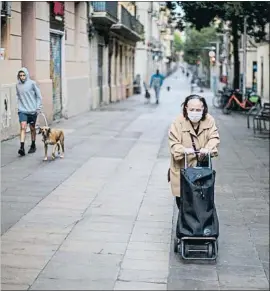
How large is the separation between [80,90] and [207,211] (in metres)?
17.0

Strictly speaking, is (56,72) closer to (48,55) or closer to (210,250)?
(48,55)

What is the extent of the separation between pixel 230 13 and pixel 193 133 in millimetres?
14116

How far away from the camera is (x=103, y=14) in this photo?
23984mm

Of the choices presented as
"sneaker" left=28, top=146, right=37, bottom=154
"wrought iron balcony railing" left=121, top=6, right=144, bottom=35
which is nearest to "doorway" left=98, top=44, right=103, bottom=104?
"wrought iron balcony railing" left=121, top=6, right=144, bottom=35

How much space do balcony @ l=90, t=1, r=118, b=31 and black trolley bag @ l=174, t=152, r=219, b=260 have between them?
19.4 m

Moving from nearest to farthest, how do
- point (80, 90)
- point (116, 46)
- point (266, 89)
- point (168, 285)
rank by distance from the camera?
point (168, 285)
point (80, 90)
point (116, 46)
point (266, 89)

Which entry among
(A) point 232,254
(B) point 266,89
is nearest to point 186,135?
(A) point 232,254

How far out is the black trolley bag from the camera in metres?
5.17

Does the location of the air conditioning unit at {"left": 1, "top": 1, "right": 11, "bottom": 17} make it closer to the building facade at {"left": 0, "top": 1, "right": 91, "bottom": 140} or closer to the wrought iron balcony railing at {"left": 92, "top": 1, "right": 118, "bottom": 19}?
the building facade at {"left": 0, "top": 1, "right": 91, "bottom": 140}

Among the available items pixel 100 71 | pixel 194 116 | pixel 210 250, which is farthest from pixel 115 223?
pixel 100 71

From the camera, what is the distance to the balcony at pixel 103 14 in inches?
945

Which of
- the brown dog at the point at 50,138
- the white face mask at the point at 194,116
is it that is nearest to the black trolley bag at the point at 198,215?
the white face mask at the point at 194,116

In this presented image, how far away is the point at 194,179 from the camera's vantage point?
516cm

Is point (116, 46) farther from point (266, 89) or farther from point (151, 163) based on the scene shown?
point (151, 163)
